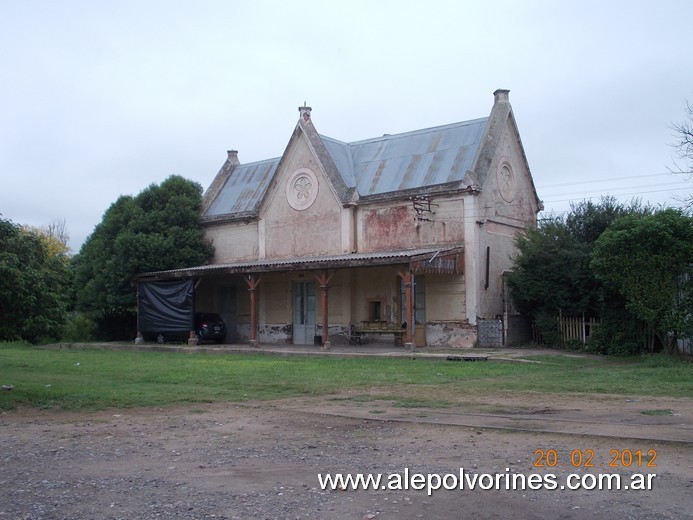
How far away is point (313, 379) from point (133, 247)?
17.7 metres

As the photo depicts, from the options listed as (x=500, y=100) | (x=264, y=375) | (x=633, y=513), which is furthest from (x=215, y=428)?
(x=500, y=100)

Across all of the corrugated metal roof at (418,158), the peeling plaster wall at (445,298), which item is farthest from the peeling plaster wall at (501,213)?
the corrugated metal roof at (418,158)

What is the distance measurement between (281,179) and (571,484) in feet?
82.8

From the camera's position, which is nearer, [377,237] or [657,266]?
[657,266]

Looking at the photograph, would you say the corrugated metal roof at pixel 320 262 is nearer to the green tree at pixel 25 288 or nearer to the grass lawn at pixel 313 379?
the grass lawn at pixel 313 379

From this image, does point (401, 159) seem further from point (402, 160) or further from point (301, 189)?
point (301, 189)

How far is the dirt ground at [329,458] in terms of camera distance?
5.77 meters

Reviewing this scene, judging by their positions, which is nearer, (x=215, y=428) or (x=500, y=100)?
(x=215, y=428)

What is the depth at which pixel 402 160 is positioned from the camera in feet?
93.5

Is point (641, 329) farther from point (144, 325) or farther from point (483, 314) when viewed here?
Answer: point (144, 325)

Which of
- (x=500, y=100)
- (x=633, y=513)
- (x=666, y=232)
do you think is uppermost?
(x=500, y=100)

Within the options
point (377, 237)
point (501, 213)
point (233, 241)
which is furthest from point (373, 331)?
point (233, 241)

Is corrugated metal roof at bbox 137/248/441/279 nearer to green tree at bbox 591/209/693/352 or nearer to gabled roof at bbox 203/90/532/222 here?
gabled roof at bbox 203/90/532/222

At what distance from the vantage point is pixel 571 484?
20.4ft
